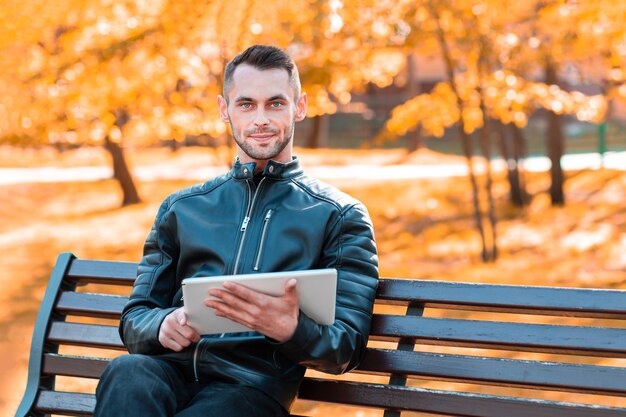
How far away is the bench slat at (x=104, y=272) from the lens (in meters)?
3.78

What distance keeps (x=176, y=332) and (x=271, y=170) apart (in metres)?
0.65

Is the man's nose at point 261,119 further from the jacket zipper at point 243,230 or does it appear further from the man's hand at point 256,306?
the man's hand at point 256,306

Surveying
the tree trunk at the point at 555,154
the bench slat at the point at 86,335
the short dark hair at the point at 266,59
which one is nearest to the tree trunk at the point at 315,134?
the tree trunk at the point at 555,154

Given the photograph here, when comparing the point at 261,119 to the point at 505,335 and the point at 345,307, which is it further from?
the point at 505,335

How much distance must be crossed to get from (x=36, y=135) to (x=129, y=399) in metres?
11.7

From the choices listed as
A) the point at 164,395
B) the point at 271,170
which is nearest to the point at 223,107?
the point at 271,170

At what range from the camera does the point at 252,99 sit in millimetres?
3344

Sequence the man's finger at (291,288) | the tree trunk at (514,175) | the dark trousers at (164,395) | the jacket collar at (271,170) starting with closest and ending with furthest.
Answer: the man's finger at (291,288)
the dark trousers at (164,395)
the jacket collar at (271,170)
the tree trunk at (514,175)

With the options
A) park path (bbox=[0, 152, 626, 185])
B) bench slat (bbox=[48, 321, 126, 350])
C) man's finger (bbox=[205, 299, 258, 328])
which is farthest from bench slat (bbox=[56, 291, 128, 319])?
park path (bbox=[0, 152, 626, 185])

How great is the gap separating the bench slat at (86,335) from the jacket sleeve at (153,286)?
1.32ft

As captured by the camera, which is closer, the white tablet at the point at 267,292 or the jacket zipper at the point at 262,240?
the white tablet at the point at 267,292

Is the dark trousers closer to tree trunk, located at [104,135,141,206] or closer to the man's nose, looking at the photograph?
the man's nose

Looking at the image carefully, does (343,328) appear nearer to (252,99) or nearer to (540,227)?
(252,99)

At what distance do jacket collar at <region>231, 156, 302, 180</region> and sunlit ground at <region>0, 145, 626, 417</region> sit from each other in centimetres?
262
